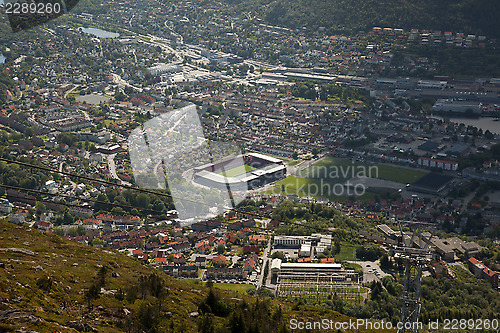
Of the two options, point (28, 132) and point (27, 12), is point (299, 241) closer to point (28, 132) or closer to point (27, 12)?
point (28, 132)

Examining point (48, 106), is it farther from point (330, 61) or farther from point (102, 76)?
point (330, 61)

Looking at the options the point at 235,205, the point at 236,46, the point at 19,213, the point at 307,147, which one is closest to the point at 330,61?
the point at 236,46

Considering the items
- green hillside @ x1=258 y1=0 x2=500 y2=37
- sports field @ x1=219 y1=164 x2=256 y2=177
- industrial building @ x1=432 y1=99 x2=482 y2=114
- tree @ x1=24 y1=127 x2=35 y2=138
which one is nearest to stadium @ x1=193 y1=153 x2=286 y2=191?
sports field @ x1=219 y1=164 x2=256 y2=177

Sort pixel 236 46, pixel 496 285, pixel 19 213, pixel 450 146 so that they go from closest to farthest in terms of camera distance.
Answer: pixel 496 285 → pixel 19 213 → pixel 450 146 → pixel 236 46

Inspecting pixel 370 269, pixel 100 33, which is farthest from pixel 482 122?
pixel 100 33

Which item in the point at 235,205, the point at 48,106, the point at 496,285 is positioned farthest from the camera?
the point at 48,106

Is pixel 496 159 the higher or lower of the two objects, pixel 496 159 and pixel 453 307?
the lower

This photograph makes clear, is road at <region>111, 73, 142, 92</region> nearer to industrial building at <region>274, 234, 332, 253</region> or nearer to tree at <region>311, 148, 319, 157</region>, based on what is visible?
tree at <region>311, 148, 319, 157</region>

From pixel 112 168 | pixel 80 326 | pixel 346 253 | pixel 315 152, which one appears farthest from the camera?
pixel 315 152
